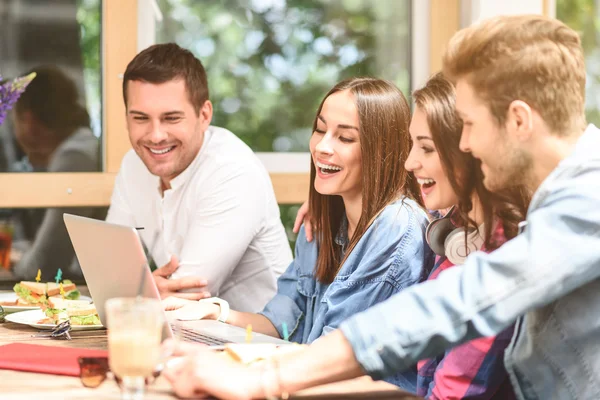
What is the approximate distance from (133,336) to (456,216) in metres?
0.88

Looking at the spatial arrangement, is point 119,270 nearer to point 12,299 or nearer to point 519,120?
point 519,120

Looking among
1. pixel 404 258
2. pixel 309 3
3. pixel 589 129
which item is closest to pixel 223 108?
pixel 309 3

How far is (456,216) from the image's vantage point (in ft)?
5.74

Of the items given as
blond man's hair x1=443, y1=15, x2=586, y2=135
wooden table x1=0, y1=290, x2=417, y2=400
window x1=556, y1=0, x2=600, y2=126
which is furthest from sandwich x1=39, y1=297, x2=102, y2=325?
window x1=556, y1=0, x2=600, y2=126

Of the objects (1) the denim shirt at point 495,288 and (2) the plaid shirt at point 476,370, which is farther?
(2) the plaid shirt at point 476,370

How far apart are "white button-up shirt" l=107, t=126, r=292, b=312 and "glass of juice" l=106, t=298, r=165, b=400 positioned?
1.49m

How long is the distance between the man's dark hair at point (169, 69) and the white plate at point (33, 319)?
3.55 ft

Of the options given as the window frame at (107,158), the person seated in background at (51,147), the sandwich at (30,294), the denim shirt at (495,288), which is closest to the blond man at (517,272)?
the denim shirt at (495,288)

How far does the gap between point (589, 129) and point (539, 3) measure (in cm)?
247

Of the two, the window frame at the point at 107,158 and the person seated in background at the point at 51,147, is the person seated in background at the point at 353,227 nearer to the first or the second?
the window frame at the point at 107,158

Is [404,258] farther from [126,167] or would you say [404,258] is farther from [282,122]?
[282,122]

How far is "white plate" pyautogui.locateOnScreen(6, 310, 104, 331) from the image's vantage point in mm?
1864

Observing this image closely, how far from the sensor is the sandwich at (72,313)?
1895 millimetres

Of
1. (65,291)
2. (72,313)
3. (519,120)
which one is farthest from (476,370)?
(65,291)
